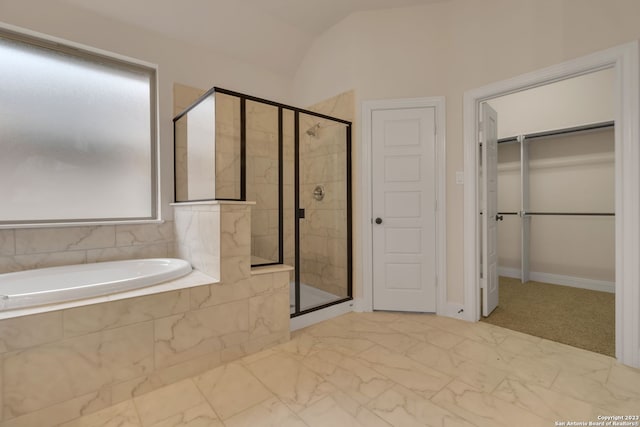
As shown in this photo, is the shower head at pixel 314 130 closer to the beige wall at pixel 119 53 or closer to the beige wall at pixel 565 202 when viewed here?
the beige wall at pixel 119 53

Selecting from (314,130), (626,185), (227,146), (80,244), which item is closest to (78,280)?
(80,244)

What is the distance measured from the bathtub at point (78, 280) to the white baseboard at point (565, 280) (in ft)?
13.5

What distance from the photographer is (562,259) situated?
12.2ft

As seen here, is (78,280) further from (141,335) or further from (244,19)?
(244,19)

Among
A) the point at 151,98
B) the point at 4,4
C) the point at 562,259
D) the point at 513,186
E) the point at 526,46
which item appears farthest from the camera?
the point at 513,186

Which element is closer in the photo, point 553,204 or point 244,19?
point 244,19

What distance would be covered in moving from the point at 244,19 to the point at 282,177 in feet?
5.62

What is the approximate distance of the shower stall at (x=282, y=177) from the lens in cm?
216

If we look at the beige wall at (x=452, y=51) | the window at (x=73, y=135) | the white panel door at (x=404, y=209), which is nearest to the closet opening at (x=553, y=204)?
the beige wall at (x=452, y=51)

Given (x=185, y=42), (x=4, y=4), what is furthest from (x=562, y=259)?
(x=4, y=4)

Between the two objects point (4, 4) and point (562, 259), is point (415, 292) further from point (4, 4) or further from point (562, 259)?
point (4, 4)

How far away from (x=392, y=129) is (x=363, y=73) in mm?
623

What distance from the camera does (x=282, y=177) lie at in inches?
97.9

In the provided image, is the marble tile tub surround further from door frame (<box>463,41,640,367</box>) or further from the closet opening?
door frame (<box>463,41,640,367</box>)
